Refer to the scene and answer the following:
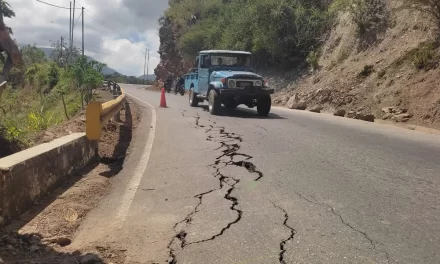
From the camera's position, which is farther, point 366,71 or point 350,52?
point 350,52

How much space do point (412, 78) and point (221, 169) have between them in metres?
10.6

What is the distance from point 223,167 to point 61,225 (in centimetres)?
281

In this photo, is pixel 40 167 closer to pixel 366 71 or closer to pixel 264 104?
pixel 264 104

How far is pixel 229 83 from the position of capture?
14086 mm

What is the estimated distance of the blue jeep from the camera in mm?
14117

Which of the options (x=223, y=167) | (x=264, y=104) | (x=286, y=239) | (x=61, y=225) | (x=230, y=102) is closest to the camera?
(x=286, y=239)

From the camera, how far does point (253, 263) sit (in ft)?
10.8

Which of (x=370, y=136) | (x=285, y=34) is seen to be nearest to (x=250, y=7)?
(x=285, y=34)

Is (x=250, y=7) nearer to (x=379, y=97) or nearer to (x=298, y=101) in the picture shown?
(x=298, y=101)

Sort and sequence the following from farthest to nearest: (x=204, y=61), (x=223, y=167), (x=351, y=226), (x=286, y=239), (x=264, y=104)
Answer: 1. (x=204, y=61)
2. (x=264, y=104)
3. (x=223, y=167)
4. (x=351, y=226)
5. (x=286, y=239)

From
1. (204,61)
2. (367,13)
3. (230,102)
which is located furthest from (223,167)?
(367,13)

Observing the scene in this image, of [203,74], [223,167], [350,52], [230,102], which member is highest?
[350,52]

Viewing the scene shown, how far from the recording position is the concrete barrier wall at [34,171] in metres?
3.99

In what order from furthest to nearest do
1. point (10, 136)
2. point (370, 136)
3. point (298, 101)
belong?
point (298, 101)
point (370, 136)
point (10, 136)
